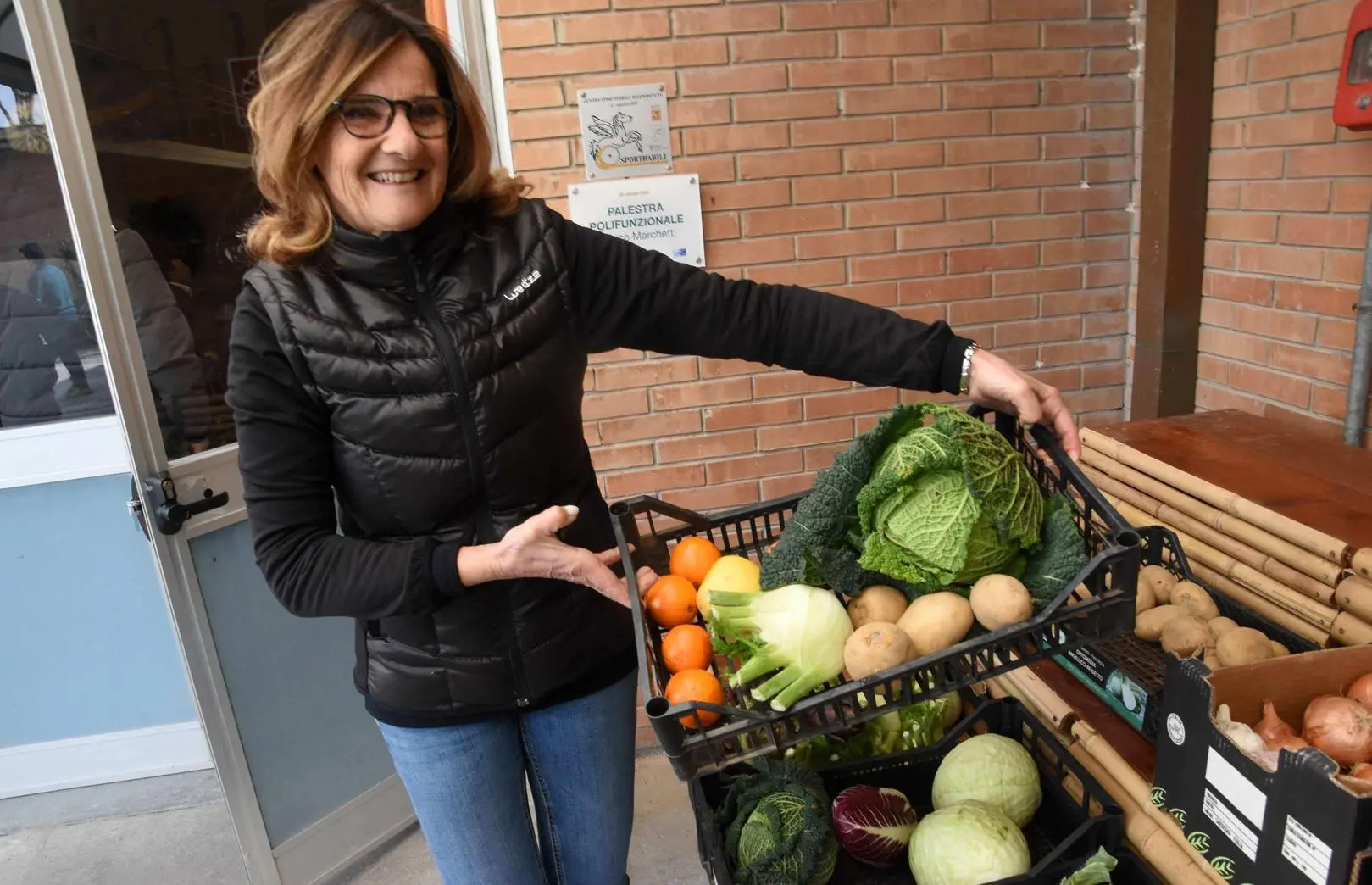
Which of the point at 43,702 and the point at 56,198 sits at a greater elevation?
the point at 56,198

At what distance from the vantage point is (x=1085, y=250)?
125 inches

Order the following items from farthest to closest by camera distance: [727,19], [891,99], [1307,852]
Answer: [891,99] < [727,19] < [1307,852]

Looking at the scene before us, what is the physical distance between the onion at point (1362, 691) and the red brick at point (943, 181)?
7.02 feet

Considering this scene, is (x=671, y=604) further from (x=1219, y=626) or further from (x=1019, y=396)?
(x=1219, y=626)

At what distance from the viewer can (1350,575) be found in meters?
1.50

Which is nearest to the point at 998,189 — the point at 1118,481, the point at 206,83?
the point at 1118,481

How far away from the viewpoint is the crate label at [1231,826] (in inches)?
43.5

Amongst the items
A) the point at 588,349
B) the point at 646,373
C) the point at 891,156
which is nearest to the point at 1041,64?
the point at 891,156

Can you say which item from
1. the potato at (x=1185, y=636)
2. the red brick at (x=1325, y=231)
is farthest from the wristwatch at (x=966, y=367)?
the red brick at (x=1325, y=231)

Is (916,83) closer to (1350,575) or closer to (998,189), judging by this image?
(998,189)

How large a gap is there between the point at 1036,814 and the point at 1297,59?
2.15m

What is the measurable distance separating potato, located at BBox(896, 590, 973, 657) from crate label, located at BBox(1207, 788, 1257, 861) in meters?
0.39

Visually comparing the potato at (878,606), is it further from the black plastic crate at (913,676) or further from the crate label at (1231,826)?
the crate label at (1231,826)

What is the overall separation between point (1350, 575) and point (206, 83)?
3.12 meters
